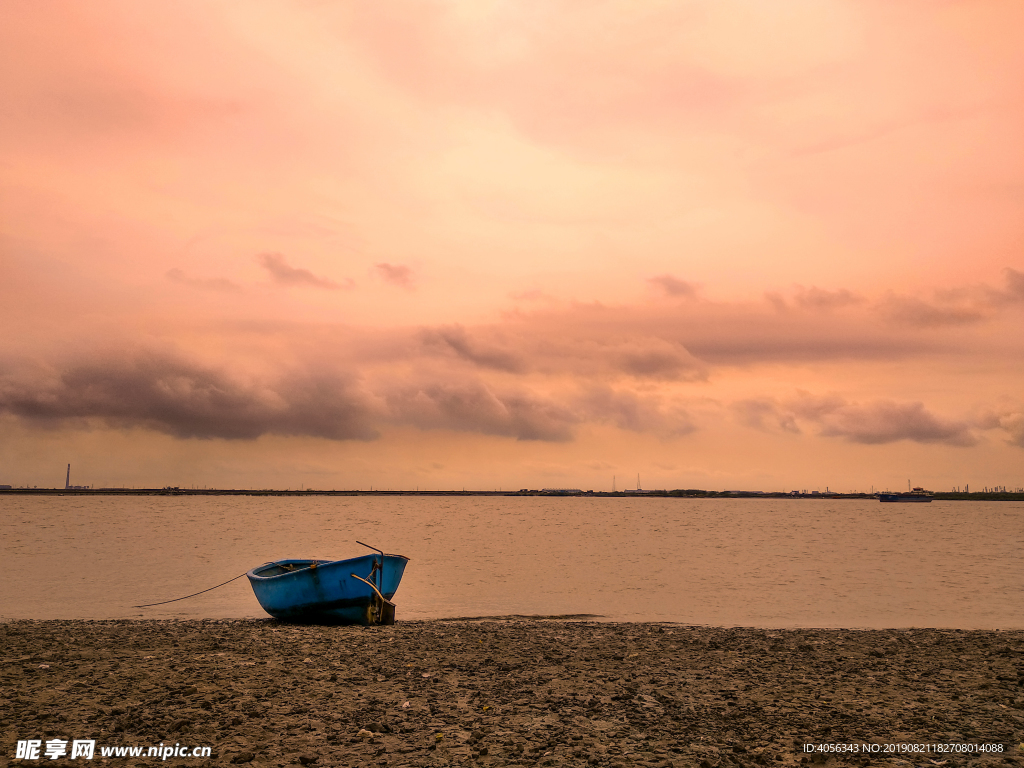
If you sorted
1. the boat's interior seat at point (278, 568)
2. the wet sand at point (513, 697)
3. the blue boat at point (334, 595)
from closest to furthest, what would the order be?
the wet sand at point (513, 697)
the blue boat at point (334, 595)
the boat's interior seat at point (278, 568)

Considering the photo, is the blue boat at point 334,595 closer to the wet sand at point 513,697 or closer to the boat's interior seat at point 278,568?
the wet sand at point 513,697

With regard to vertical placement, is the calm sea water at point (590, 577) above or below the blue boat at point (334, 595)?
below

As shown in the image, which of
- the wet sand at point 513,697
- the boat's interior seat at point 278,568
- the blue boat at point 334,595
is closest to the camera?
the wet sand at point 513,697

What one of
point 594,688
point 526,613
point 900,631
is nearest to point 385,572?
point 526,613

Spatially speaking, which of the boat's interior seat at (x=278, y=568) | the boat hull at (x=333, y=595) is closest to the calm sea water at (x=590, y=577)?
the boat's interior seat at (x=278, y=568)

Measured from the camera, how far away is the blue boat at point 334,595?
21250 mm

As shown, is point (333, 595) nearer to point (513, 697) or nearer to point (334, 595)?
point (334, 595)

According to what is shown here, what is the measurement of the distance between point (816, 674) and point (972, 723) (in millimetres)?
3422

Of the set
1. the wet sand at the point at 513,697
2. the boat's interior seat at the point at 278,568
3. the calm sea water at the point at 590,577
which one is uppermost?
the boat's interior seat at the point at 278,568

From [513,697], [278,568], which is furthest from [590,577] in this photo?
[513,697]

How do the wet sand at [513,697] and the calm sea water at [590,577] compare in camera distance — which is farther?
the calm sea water at [590,577]

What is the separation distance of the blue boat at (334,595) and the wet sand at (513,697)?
353 cm

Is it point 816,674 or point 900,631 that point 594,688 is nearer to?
point 816,674

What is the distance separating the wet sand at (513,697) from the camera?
934 centimetres
